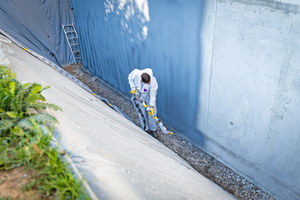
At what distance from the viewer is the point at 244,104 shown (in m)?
3.05

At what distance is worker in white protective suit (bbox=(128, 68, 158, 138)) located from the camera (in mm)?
4051

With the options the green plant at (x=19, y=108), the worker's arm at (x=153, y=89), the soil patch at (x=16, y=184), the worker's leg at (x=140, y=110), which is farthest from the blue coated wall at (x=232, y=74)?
the soil patch at (x=16, y=184)

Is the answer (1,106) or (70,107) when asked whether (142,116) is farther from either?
(1,106)

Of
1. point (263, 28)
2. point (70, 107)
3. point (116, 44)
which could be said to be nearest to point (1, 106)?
point (70, 107)

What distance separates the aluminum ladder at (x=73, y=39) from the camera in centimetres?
764

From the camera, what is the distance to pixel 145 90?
4.22 metres

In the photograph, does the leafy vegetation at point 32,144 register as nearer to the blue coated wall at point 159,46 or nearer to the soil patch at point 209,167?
the blue coated wall at point 159,46

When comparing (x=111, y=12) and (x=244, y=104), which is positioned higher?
(x=111, y=12)

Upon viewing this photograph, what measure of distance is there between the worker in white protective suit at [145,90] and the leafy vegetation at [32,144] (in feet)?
7.37

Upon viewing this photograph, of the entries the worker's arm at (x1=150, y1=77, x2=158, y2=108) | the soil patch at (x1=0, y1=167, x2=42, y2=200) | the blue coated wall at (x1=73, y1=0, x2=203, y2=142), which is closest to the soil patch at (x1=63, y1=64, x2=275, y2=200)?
the blue coated wall at (x1=73, y1=0, x2=203, y2=142)

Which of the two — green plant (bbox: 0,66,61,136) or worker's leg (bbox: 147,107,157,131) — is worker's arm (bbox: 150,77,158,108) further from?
green plant (bbox: 0,66,61,136)

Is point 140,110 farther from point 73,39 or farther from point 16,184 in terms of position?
point 73,39

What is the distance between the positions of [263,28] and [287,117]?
1025mm

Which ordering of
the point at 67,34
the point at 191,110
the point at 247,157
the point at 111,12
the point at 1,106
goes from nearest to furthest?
1. the point at 1,106
2. the point at 247,157
3. the point at 191,110
4. the point at 111,12
5. the point at 67,34
